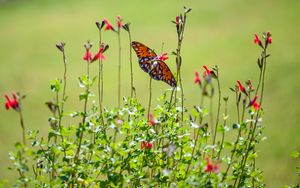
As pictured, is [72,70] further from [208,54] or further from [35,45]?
[208,54]

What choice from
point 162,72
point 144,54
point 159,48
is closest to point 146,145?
point 162,72

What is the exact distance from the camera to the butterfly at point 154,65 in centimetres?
192

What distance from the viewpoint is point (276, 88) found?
4.23 m

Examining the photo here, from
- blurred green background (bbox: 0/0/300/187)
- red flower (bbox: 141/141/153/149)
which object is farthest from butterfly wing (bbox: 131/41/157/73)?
blurred green background (bbox: 0/0/300/187)

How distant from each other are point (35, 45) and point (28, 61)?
0.45m

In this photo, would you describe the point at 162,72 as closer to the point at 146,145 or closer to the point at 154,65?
the point at 154,65

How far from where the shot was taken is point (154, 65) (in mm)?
1984

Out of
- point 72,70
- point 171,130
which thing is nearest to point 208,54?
point 72,70

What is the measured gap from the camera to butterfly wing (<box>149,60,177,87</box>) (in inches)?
75.9

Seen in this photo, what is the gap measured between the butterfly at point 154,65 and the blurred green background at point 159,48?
1.52 meters

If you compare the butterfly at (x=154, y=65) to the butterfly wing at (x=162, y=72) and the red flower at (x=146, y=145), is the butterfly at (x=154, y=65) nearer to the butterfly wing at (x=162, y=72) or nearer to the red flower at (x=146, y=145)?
the butterfly wing at (x=162, y=72)

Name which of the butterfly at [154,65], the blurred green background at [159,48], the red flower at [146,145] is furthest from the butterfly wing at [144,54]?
the blurred green background at [159,48]

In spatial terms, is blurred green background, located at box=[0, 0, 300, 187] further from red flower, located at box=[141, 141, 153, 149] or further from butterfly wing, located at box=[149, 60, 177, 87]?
red flower, located at box=[141, 141, 153, 149]

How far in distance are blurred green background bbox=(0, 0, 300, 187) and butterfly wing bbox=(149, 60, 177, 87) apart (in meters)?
1.52
